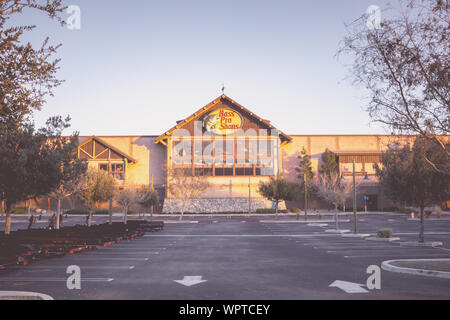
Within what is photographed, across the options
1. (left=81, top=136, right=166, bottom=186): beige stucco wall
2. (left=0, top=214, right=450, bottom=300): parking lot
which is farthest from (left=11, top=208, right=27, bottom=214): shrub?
(left=0, top=214, right=450, bottom=300): parking lot

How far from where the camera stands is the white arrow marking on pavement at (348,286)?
10.1 m

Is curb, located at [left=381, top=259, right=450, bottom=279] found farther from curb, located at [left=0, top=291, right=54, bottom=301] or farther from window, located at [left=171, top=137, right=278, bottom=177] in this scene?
window, located at [left=171, top=137, right=278, bottom=177]

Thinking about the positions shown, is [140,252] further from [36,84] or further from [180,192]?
[180,192]

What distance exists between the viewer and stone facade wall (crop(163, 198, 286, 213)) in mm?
59469

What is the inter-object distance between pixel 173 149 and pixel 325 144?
24851mm

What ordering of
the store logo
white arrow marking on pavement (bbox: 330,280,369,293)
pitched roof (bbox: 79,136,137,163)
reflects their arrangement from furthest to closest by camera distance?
pitched roof (bbox: 79,136,137,163) → the store logo → white arrow marking on pavement (bbox: 330,280,369,293)

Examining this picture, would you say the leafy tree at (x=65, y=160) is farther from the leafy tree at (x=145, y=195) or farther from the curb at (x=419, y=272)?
the leafy tree at (x=145, y=195)

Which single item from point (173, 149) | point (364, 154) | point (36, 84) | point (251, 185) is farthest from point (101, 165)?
point (36, 84)

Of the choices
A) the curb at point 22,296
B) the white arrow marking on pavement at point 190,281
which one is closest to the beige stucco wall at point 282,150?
the white arrow marking on pavement at point 190,281

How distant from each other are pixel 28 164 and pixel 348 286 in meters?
16.5

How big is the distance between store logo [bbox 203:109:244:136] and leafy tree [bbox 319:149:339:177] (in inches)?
560

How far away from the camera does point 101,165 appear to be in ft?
205
